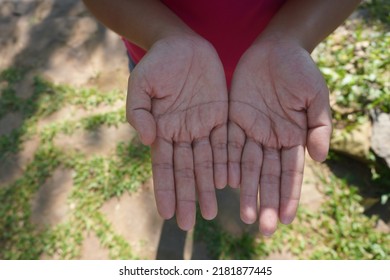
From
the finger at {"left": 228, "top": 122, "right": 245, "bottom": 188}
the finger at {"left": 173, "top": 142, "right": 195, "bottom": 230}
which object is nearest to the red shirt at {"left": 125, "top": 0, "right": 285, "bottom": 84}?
the finger at {"left": 228, "top": 122, "right": 245, "bottom": 188}

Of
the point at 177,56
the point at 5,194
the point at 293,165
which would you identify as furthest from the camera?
the point at 5,194

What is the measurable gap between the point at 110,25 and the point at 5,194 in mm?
1431

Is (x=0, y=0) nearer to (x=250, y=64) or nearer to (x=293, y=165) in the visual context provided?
(x=250, y=64)

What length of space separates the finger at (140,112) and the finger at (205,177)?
21 centimetres

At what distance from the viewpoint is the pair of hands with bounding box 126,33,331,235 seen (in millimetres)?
1522

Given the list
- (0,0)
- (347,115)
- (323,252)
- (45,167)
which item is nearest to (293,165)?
(323,252)

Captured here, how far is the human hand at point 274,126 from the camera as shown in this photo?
5.03 feet

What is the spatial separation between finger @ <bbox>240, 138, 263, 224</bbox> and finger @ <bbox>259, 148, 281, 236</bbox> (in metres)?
0.02

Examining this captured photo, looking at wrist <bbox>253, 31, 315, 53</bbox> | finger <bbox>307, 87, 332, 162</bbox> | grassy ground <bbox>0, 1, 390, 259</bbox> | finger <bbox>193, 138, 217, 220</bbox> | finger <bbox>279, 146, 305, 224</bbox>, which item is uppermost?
wrist <bbox>253, 31, 315, 53</bbox>

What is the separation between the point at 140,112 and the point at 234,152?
1.36ft

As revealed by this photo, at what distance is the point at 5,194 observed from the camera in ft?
8.46

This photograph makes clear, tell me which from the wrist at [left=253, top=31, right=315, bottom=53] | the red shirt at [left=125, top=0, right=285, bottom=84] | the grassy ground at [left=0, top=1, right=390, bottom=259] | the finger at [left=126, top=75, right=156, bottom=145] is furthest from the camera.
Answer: the grassy ground at [left=0, top=1, right=390, bottom=259]

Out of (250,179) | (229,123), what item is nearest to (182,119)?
(229,123)

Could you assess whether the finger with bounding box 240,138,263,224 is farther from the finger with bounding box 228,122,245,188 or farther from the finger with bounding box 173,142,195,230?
the finger with bounding box 173,142,195,230
